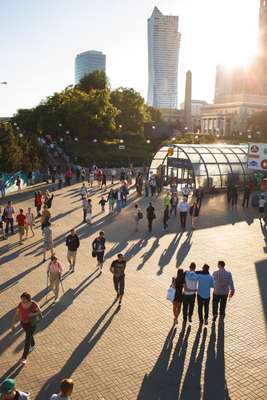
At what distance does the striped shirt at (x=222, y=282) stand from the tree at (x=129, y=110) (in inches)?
2479

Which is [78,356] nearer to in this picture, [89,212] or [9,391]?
[9,391]

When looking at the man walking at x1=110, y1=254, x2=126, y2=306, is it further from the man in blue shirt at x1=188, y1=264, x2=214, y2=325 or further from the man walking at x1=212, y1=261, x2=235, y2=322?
the man walking at x1=212, y1=261, x2=235, y2=322

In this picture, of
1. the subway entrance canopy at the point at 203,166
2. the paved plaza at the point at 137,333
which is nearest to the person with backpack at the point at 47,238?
the paved plaza at the point at 137,333

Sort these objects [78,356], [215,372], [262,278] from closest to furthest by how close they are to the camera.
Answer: [215,372] → [78,356] → [262,278]

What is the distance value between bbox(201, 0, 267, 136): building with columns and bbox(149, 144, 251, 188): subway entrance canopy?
80.1 meters

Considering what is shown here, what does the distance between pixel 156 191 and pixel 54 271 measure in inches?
932

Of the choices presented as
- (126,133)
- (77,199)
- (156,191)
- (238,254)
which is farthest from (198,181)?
(126,133)

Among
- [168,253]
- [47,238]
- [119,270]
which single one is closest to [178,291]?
[119,270]

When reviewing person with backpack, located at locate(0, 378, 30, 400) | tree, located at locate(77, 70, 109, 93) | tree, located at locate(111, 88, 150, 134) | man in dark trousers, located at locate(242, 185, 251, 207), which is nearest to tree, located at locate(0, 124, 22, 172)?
man in dark trousers, located at locate(242, 185, 251, 207)

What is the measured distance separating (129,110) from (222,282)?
65.6m

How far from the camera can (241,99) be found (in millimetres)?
141125

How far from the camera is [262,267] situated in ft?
51.1

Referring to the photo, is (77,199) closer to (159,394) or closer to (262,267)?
(262,267)

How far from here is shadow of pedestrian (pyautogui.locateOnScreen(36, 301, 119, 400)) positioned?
7778 millimetres
